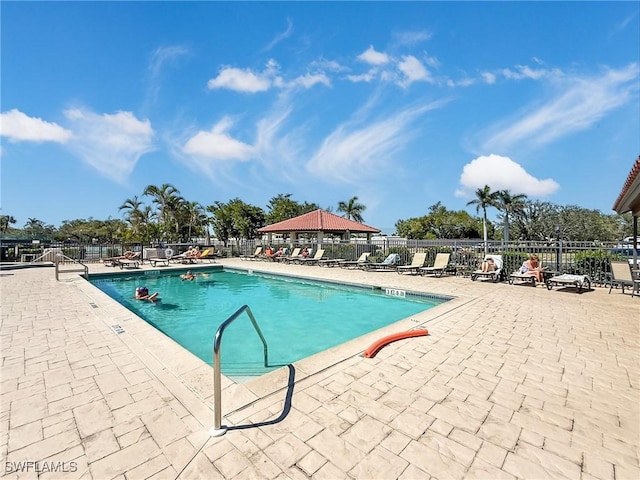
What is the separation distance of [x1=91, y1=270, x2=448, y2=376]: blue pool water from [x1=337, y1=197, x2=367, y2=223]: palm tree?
1293 inches

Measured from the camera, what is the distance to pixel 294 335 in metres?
6.54

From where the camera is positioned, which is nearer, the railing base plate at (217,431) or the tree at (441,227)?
the railing base plate at (217,431)

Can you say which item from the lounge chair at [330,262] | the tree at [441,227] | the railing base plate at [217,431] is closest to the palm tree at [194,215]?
the lounge chair at [330,262]

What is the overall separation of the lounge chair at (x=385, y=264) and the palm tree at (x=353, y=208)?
102 ft

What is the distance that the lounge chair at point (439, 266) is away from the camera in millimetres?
11531

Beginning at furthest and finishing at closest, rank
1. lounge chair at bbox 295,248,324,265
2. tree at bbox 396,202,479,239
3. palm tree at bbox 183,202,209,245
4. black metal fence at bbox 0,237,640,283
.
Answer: tree at bbox 396,202,479,239
palm tree at bbox 183,202,209,245
lounge chair at bbox 295,248,324,265
black metal fence at bbox 0,237,640,283

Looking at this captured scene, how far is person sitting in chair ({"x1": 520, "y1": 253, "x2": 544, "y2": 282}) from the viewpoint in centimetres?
938

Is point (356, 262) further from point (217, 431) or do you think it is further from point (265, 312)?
point (217, 431)

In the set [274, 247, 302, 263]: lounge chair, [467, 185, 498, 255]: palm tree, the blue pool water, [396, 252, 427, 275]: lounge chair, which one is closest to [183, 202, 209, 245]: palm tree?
[274, 247, 302, 263]: lounge chair

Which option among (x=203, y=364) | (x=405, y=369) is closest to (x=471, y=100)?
(x=405, y=369)

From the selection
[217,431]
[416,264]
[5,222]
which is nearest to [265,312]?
[217,431]

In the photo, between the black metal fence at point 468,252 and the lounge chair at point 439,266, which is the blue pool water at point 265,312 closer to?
the lounge chair at point 439,266

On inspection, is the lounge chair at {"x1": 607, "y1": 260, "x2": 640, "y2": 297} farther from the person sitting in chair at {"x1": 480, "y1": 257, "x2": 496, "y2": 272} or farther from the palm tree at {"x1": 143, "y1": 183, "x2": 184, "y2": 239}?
the palm tree at {"x1": 143, "y1": 183, "x2": 184, "y2": 239}

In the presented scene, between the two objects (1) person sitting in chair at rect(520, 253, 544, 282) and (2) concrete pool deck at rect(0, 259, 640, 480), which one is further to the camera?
(1) person sitting in chair at rect(520, 253, 544, 282)
